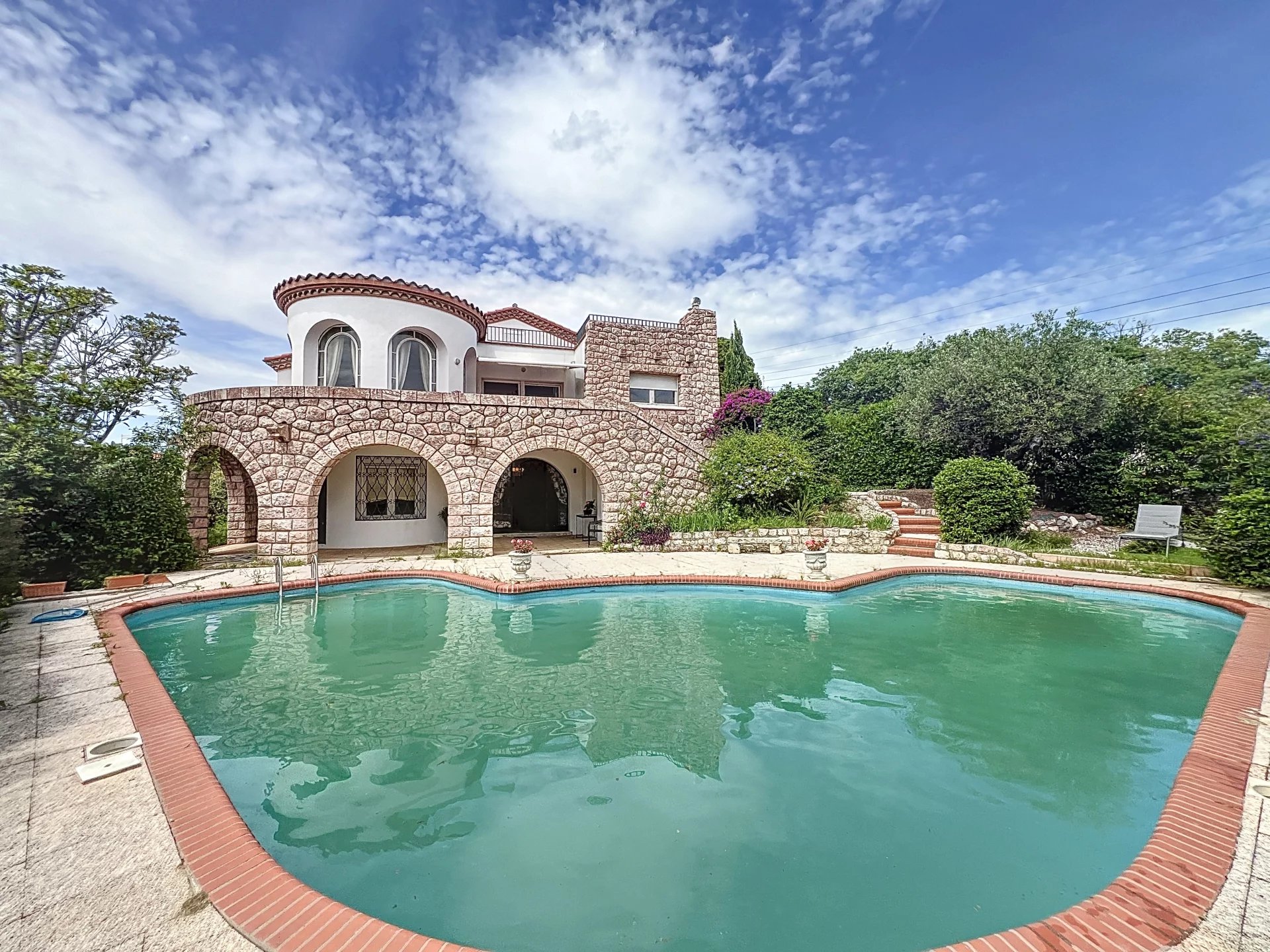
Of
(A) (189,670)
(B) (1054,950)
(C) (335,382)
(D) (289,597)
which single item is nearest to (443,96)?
(C) (335,382)

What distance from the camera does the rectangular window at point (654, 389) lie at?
20344 mm

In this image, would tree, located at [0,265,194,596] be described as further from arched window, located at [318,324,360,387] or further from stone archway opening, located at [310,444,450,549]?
stone archway opening, located at [310,444,450,549]

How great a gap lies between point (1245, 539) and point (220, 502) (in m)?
24.7

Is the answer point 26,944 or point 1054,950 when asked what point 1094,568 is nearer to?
point 1054,950

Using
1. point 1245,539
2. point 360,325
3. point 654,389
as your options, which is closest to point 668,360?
point 654,389

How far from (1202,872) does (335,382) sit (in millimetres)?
17233

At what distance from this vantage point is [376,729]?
4551mm

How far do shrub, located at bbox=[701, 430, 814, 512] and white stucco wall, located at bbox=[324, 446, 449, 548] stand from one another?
28.6ft

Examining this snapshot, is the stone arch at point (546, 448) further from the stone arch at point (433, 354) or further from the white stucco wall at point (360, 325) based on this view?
the white stucco wall at point (360, 325)

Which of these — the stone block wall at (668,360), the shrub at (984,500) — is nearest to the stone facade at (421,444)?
the stone block wall at (668,360)

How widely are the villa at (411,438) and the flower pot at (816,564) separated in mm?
5203

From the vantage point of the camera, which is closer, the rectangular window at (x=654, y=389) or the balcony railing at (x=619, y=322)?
the balcony railing at (x=619, y=322)

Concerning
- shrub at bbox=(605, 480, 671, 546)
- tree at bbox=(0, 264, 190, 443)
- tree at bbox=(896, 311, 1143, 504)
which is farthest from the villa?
tree at bbox=(896, 311, 1143, 504)

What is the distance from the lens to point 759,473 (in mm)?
14195
